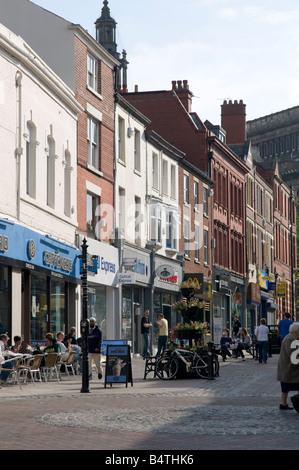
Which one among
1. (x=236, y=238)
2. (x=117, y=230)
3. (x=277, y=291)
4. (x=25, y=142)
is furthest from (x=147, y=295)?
(x=277, y=291)

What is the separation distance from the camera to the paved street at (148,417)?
1142 centimetres

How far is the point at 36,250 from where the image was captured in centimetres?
2817

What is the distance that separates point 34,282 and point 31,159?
3.79 metres

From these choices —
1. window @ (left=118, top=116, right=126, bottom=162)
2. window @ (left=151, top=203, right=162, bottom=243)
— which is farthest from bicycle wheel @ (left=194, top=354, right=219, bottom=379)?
window @ (left=151, top=203, right=162, bottom=243)

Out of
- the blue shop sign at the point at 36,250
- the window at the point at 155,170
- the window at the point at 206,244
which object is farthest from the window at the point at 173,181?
the blue shop sign at the point at 36,250

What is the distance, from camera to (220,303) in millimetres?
59156

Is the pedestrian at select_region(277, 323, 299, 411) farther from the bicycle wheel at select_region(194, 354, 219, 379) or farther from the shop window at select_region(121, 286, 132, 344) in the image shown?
the shop window at select_region(121, 286, 132, 344)

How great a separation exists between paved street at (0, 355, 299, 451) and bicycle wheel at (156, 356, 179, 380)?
1.26 meters

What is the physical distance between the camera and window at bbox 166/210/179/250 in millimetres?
46938

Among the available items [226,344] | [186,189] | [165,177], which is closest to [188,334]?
[226,344]

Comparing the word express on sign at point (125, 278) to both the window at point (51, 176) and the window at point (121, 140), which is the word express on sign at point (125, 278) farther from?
the window at point (51, 176)

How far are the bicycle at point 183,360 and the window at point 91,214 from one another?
1078cm

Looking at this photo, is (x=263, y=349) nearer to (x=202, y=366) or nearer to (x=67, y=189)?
(x=67, y=189)

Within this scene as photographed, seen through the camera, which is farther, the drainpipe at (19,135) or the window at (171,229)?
the window at (171,229)
